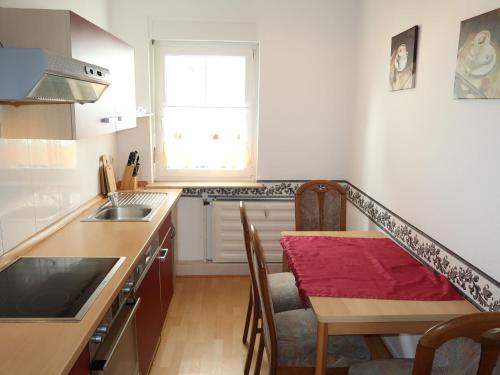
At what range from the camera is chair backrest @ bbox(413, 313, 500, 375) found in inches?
39.8

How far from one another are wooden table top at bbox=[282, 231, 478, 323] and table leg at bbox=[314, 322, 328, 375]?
38 mm

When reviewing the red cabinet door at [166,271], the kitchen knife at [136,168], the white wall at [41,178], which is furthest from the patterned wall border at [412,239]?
the white wall at [41,178]

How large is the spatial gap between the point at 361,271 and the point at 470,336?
992 mm

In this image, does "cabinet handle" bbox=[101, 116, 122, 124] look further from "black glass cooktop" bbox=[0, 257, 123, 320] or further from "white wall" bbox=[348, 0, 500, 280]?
"white wall" bbox=[348, 0, 500, 280]

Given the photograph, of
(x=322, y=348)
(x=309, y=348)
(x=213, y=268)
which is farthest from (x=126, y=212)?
(x=322, y=348)

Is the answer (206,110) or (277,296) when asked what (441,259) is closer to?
(277,296)

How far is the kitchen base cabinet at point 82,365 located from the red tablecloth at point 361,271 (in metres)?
0.85

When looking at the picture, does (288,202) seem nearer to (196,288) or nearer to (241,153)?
(241,153)

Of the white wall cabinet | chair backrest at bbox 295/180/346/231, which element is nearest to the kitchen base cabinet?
the white wall cabinet

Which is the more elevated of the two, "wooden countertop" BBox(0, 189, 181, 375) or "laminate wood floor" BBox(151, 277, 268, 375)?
"wooden countertop" BBox(0, 189, 181, 375)

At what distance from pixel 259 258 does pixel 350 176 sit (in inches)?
80.5

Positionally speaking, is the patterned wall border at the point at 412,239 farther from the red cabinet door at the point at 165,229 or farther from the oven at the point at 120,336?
the oven at the point at 120,336

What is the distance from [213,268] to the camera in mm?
3789

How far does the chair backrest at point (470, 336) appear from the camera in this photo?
1.01 metres
